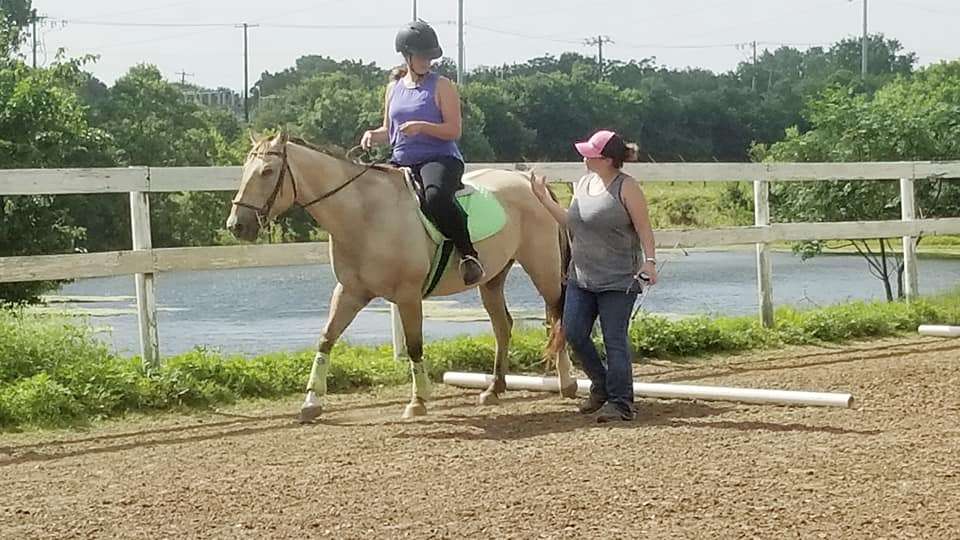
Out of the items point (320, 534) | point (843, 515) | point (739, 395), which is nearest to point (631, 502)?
point (843, 515)

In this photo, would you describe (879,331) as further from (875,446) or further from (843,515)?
(843,515)

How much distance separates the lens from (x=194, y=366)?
8.50 m

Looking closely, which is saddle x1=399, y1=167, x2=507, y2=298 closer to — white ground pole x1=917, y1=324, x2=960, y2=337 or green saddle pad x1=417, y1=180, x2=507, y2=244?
green saddle pad x1=417, y1=180, x2=507, y2=244

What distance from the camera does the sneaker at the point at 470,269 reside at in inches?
309

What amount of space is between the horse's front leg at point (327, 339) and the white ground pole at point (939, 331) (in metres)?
5.91

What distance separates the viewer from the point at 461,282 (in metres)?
7.98

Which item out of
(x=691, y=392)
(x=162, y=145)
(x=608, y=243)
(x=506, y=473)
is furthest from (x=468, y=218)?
(x=162, y=145)

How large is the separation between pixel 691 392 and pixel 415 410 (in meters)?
1.69

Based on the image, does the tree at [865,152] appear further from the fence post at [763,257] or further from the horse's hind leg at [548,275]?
the horse's hind leg at [548,275]

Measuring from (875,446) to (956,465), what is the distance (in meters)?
0.54

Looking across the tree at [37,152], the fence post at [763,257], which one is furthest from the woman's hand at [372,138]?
the fence post at [763,257]

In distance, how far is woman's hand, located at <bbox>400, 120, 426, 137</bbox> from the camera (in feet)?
24.8

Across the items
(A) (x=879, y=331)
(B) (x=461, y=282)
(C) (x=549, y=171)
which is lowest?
(A) (x=879, y=331)

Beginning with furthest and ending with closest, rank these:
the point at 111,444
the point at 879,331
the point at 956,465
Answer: the point at 879,331, the point at 111,444, the point at 956,465
